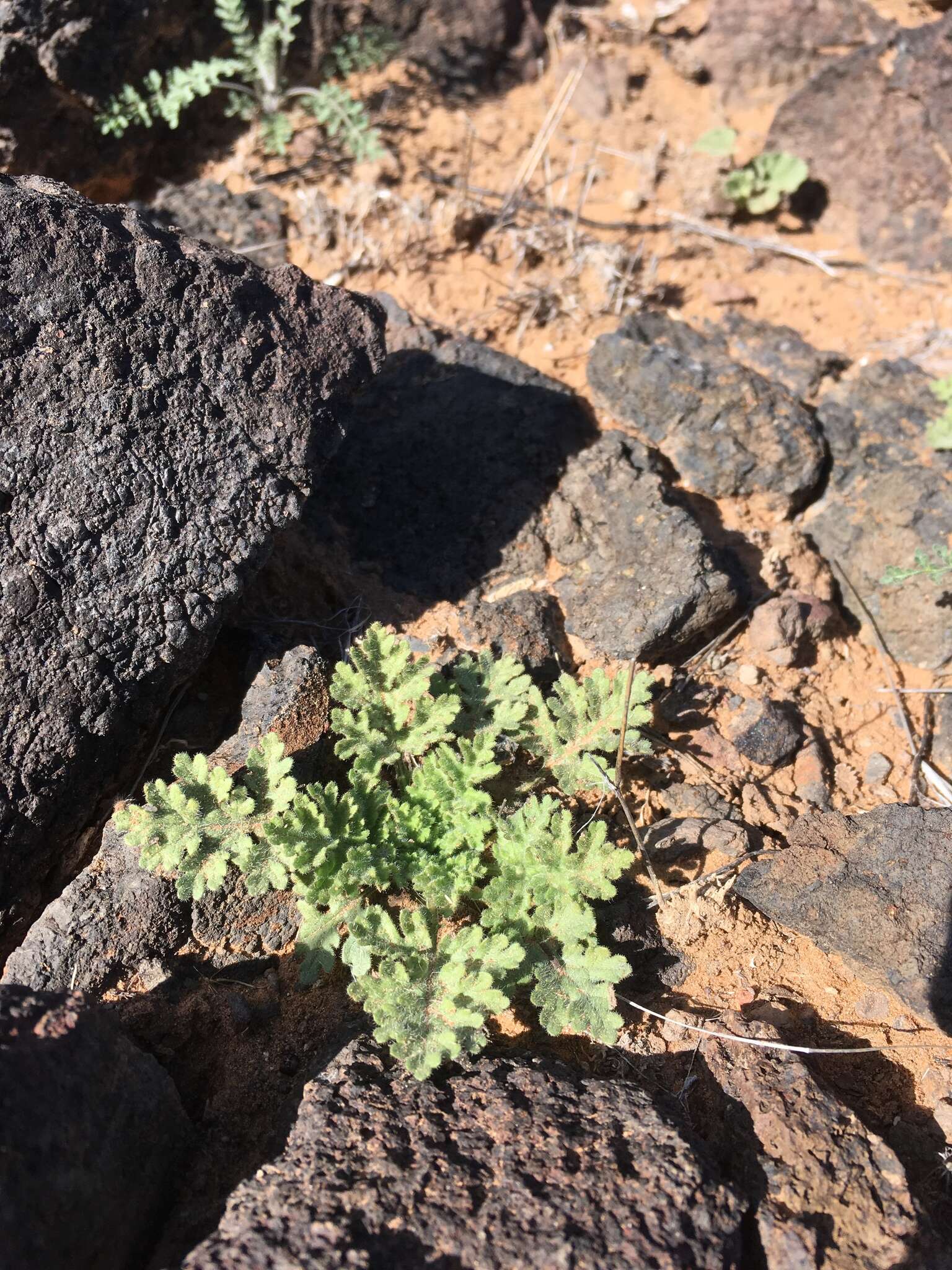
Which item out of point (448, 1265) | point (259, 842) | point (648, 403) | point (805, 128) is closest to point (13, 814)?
point (259, 842)

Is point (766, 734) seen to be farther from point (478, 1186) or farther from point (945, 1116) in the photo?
point (478, 1186)

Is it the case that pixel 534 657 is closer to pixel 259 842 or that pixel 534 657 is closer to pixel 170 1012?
pixel 259 842

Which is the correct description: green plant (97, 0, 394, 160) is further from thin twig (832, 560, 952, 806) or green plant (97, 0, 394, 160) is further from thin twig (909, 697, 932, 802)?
thin twig (909, 697, 932, 802)

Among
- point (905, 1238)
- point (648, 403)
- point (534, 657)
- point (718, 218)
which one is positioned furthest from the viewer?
point (718, 218)

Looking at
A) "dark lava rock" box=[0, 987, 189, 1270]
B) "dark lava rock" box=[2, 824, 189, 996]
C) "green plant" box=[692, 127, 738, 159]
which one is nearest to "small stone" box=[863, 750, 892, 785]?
"dark lava rock" box=[2, 824, 189, 996]

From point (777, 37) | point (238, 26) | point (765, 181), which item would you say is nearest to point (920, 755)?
point (765, 181)

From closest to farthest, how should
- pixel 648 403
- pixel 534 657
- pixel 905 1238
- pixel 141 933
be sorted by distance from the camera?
pixel 905 1238
pixel 141 933
pixel 534 657
pixel 648 403
